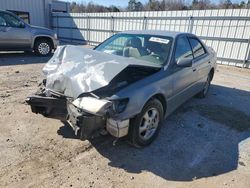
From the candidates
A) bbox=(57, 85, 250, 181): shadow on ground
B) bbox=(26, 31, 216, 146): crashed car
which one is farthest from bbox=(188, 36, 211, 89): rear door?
bbox=(57, 85, 250, 181): shadow on ground

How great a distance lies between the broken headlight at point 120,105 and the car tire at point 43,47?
8.81 meters

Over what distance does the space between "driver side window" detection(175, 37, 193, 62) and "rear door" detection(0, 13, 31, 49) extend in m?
7.61

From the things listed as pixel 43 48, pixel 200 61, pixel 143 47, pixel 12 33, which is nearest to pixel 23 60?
pixel 12 33

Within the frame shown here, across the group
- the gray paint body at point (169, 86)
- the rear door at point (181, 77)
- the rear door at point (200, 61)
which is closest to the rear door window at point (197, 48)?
the rear door at point (200, 61)

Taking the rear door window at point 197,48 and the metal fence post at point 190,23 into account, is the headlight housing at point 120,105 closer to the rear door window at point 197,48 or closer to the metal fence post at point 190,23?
the rear door window at point 197,48

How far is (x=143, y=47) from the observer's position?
415 cm

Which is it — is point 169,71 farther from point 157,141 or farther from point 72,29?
point 72,29

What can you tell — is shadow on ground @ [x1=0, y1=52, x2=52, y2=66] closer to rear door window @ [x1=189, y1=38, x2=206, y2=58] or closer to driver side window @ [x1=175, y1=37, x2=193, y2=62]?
rear door window @ [x1=189, y1=38, x2=206, y2=58]

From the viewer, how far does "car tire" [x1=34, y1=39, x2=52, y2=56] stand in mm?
10498

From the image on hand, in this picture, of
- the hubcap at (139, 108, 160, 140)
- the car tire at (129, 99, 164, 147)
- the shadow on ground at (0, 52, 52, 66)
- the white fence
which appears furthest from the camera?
the white fence

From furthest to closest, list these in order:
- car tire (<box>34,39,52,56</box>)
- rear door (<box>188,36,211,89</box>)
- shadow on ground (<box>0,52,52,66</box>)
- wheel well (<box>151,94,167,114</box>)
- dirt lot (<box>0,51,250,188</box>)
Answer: car tire (<box>34,39,52,56</box>)
shadow on ground (<box>0,52,52,66</box>)
rear door (<box>188,36,211,89</box>)
wheel well (<box>151,94,167,114</box>)
dirt lot (<box>0,51,250,188</box>)

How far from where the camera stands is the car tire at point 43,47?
413 inches

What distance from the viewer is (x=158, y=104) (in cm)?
345

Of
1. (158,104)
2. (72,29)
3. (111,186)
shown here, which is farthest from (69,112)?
(72,29)
